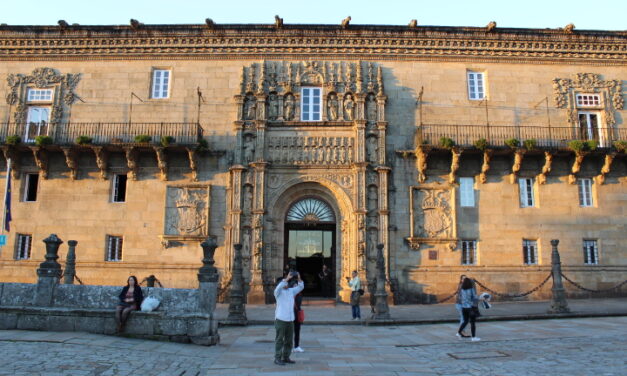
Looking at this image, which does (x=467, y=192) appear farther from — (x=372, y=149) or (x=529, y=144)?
(x=372, y=149)

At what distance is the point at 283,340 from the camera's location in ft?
30.4

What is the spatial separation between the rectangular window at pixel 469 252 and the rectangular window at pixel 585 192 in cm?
530

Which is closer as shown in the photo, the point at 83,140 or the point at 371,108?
the point at 83,140

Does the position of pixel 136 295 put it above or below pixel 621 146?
below

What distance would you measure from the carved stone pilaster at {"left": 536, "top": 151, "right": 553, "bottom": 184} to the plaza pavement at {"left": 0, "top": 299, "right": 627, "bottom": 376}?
27.2 ft

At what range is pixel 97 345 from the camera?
10.1 meters

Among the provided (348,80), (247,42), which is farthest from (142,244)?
(348,80)

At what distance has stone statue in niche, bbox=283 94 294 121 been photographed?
22031mm

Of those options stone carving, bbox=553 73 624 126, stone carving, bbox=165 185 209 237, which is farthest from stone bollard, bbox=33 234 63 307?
stone carving, bbox=553 73 624 126

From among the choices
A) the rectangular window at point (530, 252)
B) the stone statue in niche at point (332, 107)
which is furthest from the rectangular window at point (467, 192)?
the stone statue in niche at point (332, 107)

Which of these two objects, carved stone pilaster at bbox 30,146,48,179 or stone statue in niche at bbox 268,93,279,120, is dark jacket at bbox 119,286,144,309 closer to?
stone statue in niche at bbox 268,93,279,120

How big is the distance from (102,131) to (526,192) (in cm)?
1929

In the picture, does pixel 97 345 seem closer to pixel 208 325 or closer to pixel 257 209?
pixel 208 325

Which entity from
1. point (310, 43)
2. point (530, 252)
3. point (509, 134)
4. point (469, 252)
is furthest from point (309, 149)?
point (530, 252)
